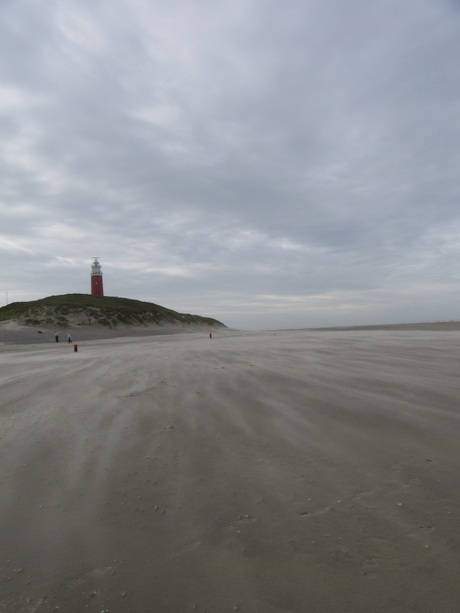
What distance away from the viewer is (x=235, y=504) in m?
2.94

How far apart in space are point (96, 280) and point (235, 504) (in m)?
74.1

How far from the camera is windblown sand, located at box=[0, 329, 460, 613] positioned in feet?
6.93

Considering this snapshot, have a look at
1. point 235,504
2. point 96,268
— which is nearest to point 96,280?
point 96,268

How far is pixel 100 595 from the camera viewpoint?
2125mm

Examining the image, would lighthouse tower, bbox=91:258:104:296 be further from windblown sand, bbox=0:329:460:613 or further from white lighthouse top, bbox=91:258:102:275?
windblown sand, bbox=0:329:460:613

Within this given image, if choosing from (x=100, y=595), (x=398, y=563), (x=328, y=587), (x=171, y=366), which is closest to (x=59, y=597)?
(x=100, y=595)

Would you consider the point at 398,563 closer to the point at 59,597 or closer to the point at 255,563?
the point at 255,563

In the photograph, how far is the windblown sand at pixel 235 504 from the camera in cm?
211

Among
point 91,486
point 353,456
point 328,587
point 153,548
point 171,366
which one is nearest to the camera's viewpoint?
point 328,587

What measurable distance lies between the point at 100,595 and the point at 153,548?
0.41 m

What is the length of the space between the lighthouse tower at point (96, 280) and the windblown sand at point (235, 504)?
227 feet

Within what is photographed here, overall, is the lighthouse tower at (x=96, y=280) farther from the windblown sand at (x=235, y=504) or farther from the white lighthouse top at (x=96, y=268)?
the windblown sand at (x=235, y=504)

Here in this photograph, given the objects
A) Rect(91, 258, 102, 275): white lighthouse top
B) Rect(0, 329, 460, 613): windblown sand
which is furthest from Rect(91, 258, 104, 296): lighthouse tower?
Rect(0, 329, 460, 613): windblown sand

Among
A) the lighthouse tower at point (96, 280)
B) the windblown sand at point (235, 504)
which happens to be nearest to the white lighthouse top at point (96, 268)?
the lighthouse tower at point (96, 280)
